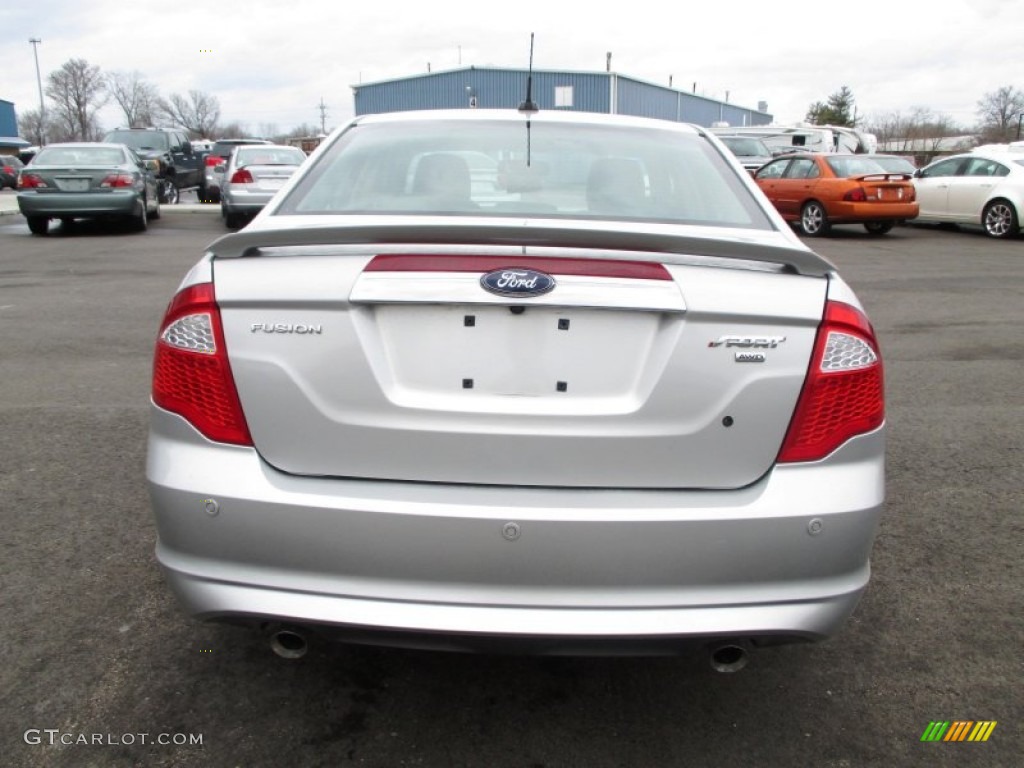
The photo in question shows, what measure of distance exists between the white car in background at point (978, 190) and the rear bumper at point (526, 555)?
16.0 meters

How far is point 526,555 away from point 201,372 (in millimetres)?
899

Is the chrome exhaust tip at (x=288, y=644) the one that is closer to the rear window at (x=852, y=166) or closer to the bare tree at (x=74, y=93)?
the rear window at (x=852, y=166)

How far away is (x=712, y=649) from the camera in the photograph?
2213mm

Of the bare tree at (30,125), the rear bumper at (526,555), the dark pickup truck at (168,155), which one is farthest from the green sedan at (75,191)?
the bare tree at (30,125)

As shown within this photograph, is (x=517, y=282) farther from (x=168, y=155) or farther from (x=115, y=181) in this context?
(x=168, y=155)

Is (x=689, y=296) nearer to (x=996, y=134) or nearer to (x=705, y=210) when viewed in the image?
(x=705, y=210)

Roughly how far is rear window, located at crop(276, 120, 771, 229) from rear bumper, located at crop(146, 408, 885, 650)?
0.97m

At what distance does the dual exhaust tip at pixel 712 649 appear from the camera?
2.23 m

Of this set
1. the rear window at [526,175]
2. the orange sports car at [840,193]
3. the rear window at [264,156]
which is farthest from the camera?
the rear window at [264,156]

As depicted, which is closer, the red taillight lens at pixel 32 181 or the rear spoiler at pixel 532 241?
the rear spoiler at pixel 532 241

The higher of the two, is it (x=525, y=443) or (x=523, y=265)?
(x=523, y=265)

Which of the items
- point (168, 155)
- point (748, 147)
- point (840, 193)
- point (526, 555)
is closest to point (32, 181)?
point (168, 155)

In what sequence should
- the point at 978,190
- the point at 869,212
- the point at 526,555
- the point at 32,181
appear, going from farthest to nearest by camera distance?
the point at 978,190 < the point at 869,212 < the point at 32,181 < the point at 526,555

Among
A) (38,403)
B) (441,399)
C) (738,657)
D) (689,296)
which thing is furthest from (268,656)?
(38,403)
